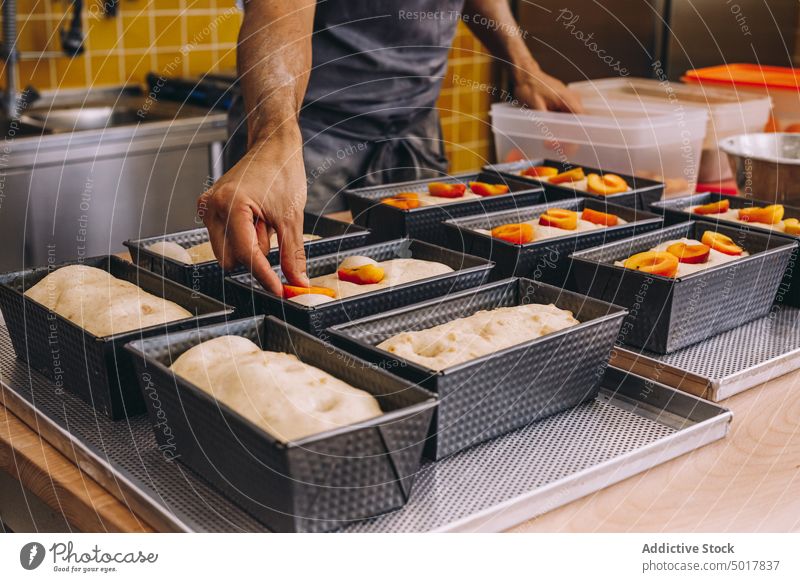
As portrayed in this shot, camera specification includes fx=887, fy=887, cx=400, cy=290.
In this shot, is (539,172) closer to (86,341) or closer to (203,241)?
(203,241)

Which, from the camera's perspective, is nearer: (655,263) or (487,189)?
(655,263)

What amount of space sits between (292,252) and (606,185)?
0.70 m

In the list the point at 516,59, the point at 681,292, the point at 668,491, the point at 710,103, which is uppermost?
the point at 516,59

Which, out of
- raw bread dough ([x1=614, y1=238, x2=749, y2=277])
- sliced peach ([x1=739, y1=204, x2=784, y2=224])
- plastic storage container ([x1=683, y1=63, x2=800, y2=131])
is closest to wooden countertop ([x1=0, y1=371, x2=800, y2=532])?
raw bread dough ([x1=614, y1=238, x2=749, y2=277])

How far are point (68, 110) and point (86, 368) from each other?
1.85 metres

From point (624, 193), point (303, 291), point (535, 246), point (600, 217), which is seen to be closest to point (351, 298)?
point (303, 291)

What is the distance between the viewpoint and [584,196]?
5.06 feet

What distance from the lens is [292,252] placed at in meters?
1.08

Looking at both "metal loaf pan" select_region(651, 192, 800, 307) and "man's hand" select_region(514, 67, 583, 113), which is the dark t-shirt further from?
"metal loaf pan" select_region(651, 192, 800, 307)

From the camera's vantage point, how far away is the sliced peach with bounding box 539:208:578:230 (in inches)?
52.7

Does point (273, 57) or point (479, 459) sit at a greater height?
point (273, 57)

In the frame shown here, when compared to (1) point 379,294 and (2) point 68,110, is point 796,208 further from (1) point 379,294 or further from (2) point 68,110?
(2) point 68,110

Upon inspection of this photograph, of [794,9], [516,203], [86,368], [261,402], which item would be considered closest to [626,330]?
[516,203]
